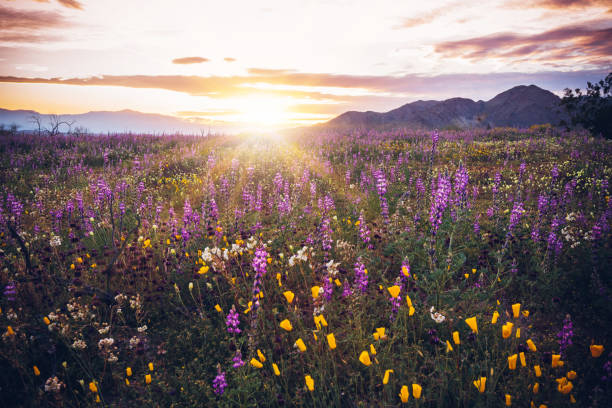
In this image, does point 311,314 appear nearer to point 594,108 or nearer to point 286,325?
point 286,325

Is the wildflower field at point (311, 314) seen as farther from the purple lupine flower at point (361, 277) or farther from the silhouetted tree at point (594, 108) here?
the silhouetted tree at point (594, 108)

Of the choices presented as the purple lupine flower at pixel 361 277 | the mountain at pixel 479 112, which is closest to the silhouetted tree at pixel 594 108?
the purple lupine flower at pixel 361 277

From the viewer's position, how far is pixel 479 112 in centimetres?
11575

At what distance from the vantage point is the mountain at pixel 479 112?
95688 millimetres

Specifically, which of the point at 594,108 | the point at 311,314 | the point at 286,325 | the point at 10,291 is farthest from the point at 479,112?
the point at 10,291

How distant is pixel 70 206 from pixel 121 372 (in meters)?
4.26

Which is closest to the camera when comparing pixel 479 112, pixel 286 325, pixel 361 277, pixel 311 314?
pixel 286 325

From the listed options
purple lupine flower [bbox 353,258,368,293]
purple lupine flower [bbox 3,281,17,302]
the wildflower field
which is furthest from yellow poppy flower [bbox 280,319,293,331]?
purple lupine flower [bbox 3,281,17,302]

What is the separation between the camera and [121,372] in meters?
3.05

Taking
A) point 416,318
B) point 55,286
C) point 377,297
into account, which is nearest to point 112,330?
point 55,286

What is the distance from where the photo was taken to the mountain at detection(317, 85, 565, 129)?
95688 millimetres

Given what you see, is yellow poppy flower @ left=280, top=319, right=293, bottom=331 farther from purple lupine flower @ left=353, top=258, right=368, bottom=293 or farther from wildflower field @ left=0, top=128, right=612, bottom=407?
purple lupine flower @ left=353, top=258, right=368, bottom=293

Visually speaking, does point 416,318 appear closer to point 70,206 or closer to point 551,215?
point 551,215

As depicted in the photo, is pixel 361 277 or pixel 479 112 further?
pixel 479 112
